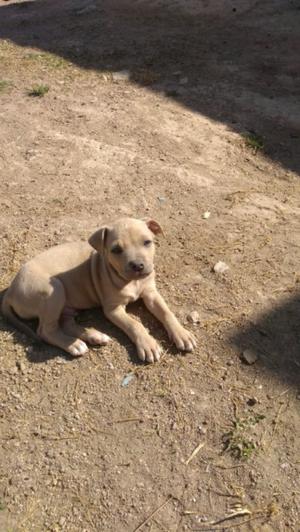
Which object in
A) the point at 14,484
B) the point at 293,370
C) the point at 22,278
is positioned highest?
the point at 22,278

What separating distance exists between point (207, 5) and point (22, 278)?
960 cm

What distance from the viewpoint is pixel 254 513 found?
331cm

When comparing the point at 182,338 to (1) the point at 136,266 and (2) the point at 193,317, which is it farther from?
(1) the point at 136,266

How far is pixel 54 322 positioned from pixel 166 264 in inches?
53.4

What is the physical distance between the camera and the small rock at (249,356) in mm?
4215

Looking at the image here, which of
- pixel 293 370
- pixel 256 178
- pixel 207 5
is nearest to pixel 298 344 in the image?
pixel 293 370

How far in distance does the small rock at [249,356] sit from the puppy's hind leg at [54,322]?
1.25 meters

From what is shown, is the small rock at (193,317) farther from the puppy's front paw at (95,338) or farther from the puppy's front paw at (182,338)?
the puppy's front paw at (95,338)

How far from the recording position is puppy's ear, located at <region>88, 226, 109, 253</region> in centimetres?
423

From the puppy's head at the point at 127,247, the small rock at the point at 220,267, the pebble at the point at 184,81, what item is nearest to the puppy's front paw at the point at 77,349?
the puppy's head at the point at 127,247

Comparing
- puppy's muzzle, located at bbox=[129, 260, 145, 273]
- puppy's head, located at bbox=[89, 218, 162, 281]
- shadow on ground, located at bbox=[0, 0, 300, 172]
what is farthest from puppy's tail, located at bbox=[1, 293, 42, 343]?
shadow on ground, located at bbox=[0, 0, 300, 172]

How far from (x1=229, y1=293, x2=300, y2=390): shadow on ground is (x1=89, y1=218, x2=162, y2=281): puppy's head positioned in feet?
3.28

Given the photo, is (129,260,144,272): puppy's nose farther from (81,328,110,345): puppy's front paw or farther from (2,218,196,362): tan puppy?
(81,328,110,345): puppy's front paw

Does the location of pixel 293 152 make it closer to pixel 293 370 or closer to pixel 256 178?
pixel 256 178
